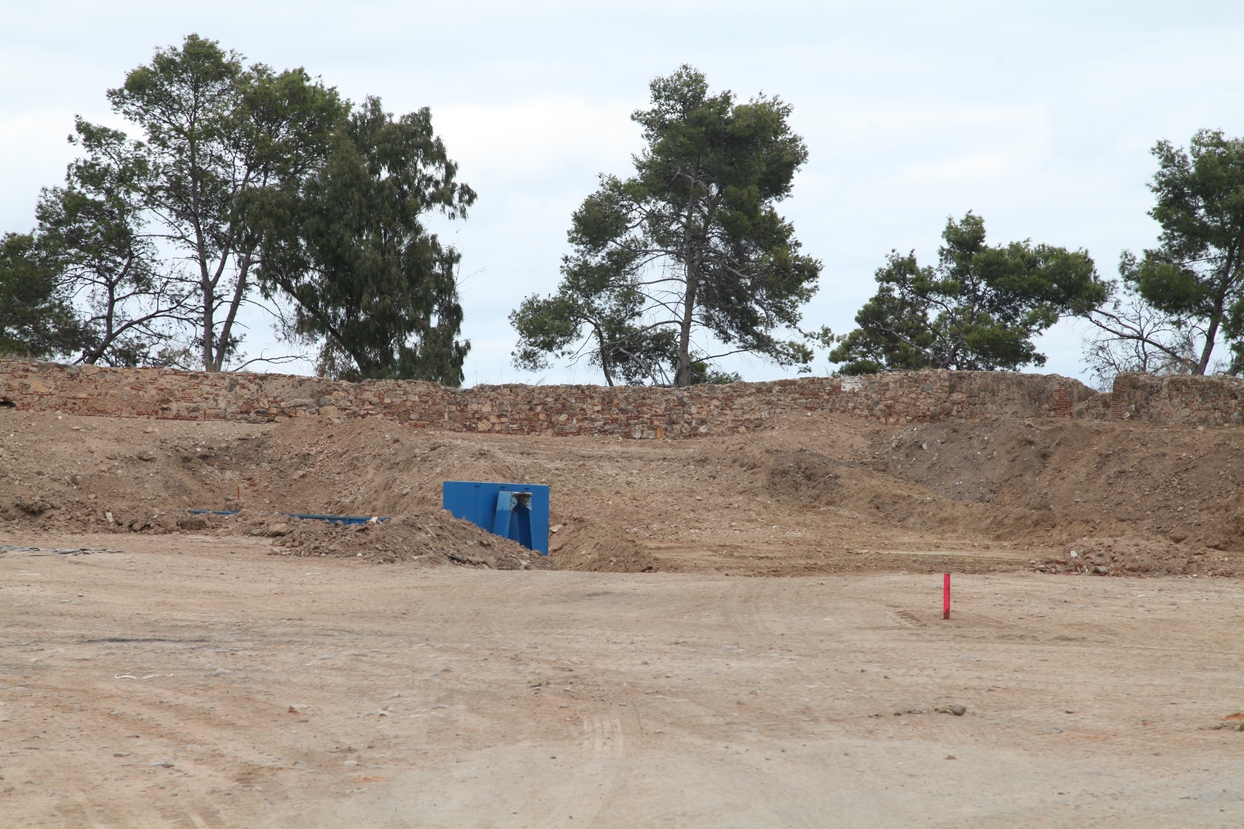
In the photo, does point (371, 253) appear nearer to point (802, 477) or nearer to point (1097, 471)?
point (802, 477)

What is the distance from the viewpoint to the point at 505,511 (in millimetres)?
12445

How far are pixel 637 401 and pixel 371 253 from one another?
10157 mm

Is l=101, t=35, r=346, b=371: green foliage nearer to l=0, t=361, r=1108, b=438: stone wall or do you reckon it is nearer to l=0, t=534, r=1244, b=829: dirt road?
l=0, t=361, r=1108, b=438: stone wall

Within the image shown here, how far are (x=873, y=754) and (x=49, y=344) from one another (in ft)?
97.9

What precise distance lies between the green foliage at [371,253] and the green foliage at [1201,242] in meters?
20.2

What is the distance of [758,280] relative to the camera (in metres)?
28.7

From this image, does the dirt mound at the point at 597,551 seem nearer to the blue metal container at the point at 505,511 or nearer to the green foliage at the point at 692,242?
the blue metal container at the point at 505,511

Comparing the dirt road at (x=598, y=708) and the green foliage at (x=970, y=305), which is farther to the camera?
the green foliage at (x=970, y=305)

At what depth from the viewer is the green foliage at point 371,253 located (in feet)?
92.6

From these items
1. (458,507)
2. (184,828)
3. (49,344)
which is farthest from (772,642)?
(49,344)

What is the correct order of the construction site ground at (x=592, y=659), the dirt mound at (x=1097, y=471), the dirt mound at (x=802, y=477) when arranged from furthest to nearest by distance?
the dirt mound at (x=802, y=477) < the dirt mound at (x=1097, y=471) < the construction site ground at (x=592, y=659)

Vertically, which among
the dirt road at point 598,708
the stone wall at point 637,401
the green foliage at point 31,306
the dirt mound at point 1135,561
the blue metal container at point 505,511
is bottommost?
the dirt road at point 598,708

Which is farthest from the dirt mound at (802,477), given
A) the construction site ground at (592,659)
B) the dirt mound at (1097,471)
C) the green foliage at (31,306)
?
the green foliage at (31,306)

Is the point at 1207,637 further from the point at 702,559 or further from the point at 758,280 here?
the point at 758,280
